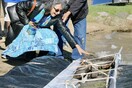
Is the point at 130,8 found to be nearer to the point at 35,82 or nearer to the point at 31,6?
the point at 31,6

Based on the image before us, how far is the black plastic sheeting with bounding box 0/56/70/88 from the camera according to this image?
404 centimetres

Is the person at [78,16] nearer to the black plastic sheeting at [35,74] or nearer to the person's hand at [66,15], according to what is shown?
the person's hand at [66,15]

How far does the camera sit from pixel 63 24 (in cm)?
573

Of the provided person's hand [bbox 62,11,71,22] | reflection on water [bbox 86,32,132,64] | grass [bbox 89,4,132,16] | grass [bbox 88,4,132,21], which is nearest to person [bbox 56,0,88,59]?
person's hand [bbox 62,11,71,22]

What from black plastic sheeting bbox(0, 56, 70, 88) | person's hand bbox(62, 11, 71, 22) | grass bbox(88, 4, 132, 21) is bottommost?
grass bbox(88, 4, 132, 21)

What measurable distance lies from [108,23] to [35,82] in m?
6.78

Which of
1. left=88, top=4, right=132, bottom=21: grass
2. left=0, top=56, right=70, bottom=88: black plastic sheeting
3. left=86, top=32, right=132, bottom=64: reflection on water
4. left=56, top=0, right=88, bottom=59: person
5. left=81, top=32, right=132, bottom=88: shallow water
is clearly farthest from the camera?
left=88, top=4, right=132, bottom=21: grass

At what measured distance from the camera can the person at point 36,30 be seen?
18.9ft

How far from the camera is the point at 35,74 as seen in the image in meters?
4.44

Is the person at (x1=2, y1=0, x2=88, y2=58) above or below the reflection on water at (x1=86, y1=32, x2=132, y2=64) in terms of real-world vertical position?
above

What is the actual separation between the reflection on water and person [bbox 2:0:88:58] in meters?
1.51

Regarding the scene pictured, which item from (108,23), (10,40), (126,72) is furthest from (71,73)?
(108,23)

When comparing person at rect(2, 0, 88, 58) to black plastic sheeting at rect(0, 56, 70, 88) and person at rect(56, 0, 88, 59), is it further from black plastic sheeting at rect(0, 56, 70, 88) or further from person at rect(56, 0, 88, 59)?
black plastic sheeting at rect(0, 56, 70, 88)

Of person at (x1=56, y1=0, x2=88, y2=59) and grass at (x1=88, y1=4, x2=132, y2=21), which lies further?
grass at (x1=88, y1=4, x2=132, y2=21)
